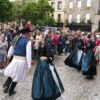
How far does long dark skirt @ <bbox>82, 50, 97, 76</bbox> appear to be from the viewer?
1387 cm

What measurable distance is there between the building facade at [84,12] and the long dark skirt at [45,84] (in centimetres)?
5588

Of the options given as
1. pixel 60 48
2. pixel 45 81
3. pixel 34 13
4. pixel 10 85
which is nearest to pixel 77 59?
pixel 10 85

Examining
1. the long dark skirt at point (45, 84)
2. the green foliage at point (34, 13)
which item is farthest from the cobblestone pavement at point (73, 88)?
the green foliage at point (34, 13)

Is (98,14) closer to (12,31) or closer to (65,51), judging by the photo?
(65,51)

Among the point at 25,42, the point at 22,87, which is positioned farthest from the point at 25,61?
the point at 22,87

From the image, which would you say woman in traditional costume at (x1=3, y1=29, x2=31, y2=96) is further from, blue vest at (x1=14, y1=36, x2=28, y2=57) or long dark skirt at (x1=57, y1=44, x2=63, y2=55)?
long dark skirt at (x1=57, y1=44, x2=63, y2=55)

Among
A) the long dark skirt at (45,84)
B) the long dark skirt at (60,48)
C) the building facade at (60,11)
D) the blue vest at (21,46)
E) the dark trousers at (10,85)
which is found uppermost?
A: the blue vest at (21,46)

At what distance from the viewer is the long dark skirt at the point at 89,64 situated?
1387 cm

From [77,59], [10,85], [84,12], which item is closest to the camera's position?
[10,85]

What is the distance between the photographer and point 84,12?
221 feet

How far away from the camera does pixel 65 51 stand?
25.9 meters

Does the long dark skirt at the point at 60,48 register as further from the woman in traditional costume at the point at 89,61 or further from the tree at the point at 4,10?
the tree at the point at 4,10

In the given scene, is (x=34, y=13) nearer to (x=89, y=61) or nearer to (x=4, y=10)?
(x=4, y=10)

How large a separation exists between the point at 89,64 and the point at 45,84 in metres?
4.86
